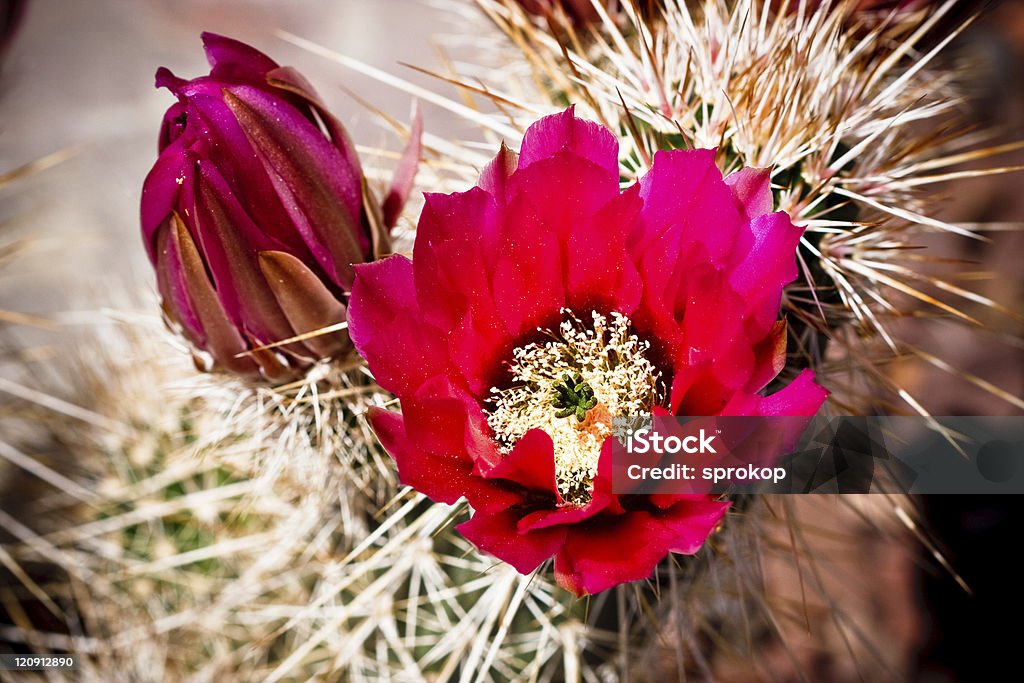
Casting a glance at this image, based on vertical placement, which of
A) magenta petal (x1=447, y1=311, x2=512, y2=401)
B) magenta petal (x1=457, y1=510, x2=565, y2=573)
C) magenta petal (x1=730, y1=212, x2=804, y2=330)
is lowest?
magenta petal (x1=457, y1=510, x2=565, y2=573)

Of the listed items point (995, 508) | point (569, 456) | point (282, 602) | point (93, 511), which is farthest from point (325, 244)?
point (995, 508)

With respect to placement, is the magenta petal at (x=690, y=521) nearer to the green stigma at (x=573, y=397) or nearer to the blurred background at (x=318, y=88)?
the green stigma at (x=573, y=397)

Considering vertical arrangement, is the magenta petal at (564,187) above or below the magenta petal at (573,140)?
below

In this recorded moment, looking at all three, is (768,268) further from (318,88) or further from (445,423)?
(318,88)

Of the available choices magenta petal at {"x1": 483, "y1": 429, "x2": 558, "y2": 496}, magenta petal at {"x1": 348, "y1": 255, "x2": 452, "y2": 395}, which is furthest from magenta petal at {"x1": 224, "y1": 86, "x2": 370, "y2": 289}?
magenta petal at {"x1": 483, "y1": 429, "x2": 558, "y2": 496}

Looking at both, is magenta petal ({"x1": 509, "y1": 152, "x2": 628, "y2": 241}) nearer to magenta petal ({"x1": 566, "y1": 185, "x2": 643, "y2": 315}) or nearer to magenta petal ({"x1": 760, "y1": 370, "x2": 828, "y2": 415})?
magenta petal ({"x1": 566, "y1": 185, "x2": 643, "y2": 315})

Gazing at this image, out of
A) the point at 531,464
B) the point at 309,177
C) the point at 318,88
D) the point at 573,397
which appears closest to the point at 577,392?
the point at 573,397

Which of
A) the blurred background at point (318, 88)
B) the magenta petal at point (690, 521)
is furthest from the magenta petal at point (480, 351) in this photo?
the blurred background at point (318, 88)
